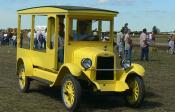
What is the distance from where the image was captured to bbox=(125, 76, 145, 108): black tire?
427 inches

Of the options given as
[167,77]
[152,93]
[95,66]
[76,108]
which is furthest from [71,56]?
[167,77]

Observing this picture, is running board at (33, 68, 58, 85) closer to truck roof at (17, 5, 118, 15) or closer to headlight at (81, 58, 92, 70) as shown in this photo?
headlight at (81, 58, 92, 70)

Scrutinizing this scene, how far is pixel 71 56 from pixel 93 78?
32.1 inches

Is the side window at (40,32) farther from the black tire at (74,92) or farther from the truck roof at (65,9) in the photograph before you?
the black tire at (74,92)

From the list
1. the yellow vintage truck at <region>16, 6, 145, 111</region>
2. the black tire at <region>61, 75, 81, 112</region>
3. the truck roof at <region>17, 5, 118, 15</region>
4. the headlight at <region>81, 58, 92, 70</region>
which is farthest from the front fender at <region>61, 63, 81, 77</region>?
the truck roof at <region>17, 5, 118, 15</region>

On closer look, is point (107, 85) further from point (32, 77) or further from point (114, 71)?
point (32, 77)

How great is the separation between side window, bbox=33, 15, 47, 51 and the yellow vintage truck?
0.19ft

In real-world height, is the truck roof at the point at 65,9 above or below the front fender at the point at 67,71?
above

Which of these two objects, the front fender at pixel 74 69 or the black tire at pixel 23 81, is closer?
the front fender at pixel 74 69

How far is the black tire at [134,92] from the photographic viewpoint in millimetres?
10844

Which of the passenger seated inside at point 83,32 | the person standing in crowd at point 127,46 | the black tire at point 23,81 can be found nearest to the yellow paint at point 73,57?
the passenger seated inside at point 83,32

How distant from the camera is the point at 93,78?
10828mm

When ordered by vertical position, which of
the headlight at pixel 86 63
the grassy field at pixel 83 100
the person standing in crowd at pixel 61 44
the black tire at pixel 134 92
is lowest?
the grassy field at pixel 83 100

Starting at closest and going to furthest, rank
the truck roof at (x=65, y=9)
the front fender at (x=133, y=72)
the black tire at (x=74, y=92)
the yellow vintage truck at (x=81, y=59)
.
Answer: the black tire at (x=74, y=92) < the yellow vintage truck at (x=81, y=59) < the front fender at (x=133, y=72) < the truck roof at (x=65, y=9)
